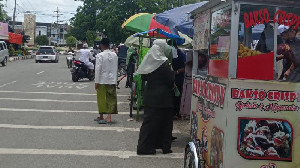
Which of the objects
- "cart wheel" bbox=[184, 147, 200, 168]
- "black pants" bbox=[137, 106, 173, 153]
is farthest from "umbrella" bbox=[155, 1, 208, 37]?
"cart wheel" bbox=[184, 147, 200, 168]

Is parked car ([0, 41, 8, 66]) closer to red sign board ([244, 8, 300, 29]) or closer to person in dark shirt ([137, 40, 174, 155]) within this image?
person in dark shirt ([137, 40, 174, 155])

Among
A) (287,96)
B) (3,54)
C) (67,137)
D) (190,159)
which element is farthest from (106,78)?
(3,54)

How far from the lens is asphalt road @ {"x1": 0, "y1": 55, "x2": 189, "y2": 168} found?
647 cm

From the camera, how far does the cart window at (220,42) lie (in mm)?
4328

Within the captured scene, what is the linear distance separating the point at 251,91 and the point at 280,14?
82 centimetres

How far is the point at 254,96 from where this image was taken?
405 centimetres

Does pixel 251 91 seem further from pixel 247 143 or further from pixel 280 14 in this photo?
pixel 280 14

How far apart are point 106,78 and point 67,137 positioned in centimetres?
184

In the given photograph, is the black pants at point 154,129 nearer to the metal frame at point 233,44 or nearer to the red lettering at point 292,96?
the metal frame at point 233,44

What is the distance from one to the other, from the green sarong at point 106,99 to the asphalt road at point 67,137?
1.20 feet

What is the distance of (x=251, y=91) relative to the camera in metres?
4.05

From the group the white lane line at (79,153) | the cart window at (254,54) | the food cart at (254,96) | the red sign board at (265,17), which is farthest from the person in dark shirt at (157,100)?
the red sign board at (265,17)

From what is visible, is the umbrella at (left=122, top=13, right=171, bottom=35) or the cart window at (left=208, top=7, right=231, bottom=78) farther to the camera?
the umbrella at (left=122, top=13, right=171, bottom=35)

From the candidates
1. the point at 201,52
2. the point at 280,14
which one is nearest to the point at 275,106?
the point at 280,14
